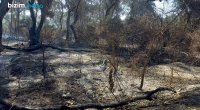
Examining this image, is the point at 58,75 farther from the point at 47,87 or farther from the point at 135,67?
the point at 135,67

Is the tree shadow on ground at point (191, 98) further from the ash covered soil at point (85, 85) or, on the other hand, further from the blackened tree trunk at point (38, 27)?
the blackened tree trunk at point (38, 27)

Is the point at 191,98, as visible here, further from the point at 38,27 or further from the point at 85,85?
the point at 38,27

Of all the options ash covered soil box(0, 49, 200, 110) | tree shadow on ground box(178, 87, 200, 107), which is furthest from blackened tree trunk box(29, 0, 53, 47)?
tree shadow on ground box(178, 87, 200, 107)

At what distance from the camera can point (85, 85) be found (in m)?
11.7

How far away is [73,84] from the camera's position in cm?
1177

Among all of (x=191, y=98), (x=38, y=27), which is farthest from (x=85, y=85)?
(x=38, y=27)

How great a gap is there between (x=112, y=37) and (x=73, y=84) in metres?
2.10

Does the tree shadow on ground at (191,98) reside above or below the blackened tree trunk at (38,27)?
below

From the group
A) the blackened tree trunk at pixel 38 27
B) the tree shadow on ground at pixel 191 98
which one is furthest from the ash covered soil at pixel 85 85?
the blackened tree trunk at pixel 38 27

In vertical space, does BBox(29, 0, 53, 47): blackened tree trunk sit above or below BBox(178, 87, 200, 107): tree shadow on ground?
above

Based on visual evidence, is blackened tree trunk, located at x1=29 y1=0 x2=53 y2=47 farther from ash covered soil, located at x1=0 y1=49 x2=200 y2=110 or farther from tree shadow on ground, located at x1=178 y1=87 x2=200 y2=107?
tree shadow on ground, located at x1=178 y1=87 x2=200 y2=107

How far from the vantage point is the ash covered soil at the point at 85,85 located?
9.64 meters

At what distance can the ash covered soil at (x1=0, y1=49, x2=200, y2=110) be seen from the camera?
9.64 meters

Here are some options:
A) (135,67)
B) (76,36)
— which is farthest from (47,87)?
(76,36)
